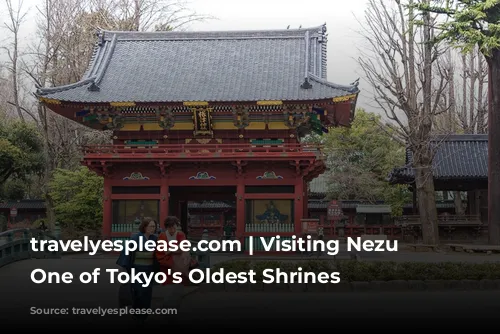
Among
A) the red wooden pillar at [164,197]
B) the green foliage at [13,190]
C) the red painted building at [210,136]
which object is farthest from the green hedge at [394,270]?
the green foliage at [13,190]

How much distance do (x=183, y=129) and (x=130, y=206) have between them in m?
4.17

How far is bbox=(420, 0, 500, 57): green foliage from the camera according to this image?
28.2 metres

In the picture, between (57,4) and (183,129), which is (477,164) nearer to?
(183,129)

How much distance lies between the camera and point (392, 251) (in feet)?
104

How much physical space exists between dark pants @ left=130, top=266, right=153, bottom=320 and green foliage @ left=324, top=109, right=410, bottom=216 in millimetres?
38271

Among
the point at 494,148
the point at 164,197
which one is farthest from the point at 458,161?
the point at 164,197

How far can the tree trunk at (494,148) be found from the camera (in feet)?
98.6

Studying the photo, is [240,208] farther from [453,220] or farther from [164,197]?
[453,220]

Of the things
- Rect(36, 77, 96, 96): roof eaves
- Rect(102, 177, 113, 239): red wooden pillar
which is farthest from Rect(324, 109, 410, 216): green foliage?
Rect(102, 177, 113, 239): red wooden pillar

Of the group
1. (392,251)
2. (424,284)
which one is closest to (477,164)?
(392,251)

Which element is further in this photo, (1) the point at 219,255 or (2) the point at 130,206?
(2) the point at 130,206

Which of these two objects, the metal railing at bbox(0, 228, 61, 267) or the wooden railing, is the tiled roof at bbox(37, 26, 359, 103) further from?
the wooden railing

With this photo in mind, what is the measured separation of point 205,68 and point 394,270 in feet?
60.2

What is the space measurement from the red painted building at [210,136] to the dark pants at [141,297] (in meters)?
18.3
